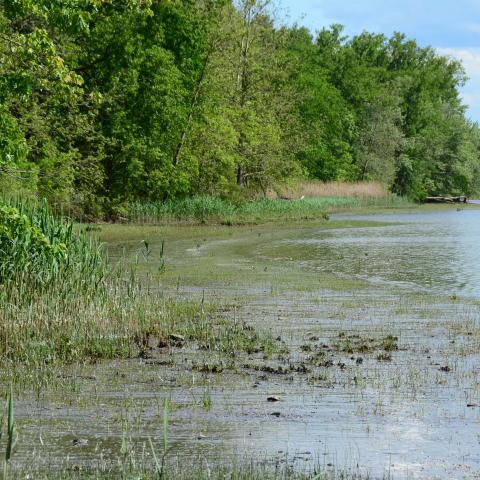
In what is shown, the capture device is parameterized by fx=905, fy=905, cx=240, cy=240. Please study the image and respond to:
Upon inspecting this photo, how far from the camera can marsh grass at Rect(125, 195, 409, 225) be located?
41406 mm

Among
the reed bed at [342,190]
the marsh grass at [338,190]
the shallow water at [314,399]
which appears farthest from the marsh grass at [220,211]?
the shallow water at [314,399]

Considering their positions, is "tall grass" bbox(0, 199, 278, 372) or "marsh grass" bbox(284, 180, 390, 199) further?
"marsh grass" bbox(284, 180, 390, 199)

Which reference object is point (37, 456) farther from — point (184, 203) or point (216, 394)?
point (184, 203)

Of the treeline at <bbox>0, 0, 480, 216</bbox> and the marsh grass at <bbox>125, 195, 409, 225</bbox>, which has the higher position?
the treeline at <bbox>0, 0, 480, 216</bbox>

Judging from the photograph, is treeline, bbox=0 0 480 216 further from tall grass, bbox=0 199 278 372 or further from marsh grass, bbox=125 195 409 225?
tall grass, bbox=0 199 278 372

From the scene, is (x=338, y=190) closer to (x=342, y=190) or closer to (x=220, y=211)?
(x=342, y=190)

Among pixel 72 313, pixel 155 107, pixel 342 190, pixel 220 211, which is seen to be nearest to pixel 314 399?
pixel 72 313

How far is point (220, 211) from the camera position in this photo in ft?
145

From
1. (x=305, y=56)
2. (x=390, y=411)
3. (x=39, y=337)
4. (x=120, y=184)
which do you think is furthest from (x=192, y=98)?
(x=305, y=56)

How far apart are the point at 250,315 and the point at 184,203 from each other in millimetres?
28813

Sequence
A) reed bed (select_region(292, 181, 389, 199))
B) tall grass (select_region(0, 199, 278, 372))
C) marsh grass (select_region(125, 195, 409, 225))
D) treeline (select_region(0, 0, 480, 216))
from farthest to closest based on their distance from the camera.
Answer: reed bed (select_region(292, 181, 389, 199))
marsh grass (select_region(125, 195, 409, 225))
treeline (select_region(0, 0, 480, 216))
tall grass (select_region(0, 199, 278, 372))

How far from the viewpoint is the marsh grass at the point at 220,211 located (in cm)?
4141

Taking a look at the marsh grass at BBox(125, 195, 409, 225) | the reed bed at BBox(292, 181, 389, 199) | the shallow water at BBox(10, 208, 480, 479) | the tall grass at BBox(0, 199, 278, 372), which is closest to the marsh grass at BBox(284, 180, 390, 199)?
the reed bed at BBox(292, 181, 389, 199)

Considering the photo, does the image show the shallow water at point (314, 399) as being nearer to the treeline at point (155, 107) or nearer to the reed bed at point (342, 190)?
the treeline at point (155, 107)
